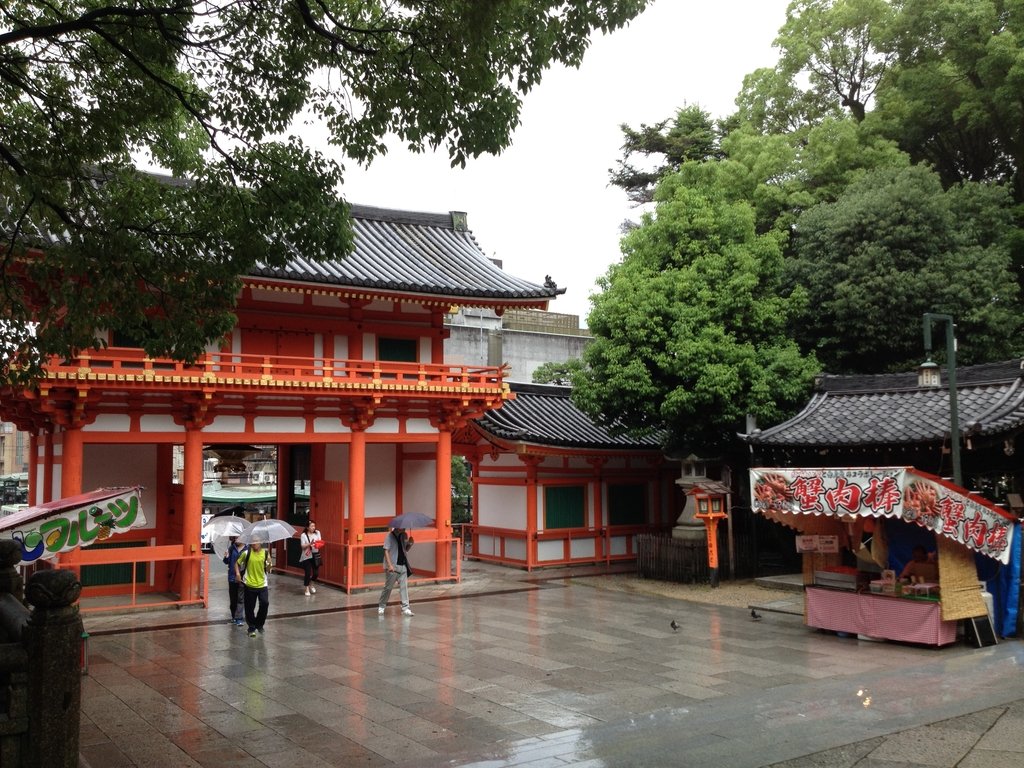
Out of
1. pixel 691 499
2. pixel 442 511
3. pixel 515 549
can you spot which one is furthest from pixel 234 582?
pixel 691 499

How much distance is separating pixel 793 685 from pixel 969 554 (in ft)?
14.7

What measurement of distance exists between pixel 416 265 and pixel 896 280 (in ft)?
39.0

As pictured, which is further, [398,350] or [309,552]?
[398,350]

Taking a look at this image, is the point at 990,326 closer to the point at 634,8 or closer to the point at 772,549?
the point at 772,549

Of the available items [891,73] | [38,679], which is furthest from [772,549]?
[38,679]

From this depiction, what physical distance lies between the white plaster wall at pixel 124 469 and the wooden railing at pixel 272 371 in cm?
268

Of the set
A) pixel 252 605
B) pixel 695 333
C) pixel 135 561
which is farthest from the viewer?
pixel 695 333

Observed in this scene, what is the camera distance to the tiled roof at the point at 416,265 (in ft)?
61.4

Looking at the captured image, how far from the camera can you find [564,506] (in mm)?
23375

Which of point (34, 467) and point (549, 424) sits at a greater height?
point (549, 424)

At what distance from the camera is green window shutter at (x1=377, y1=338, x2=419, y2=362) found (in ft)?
69.1

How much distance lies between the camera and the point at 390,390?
62.1 feet

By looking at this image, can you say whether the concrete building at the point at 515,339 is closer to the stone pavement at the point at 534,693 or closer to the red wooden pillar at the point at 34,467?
the red wooden pillar at the point at 34,467

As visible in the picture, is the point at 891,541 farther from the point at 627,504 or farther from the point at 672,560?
the point at 627,504
